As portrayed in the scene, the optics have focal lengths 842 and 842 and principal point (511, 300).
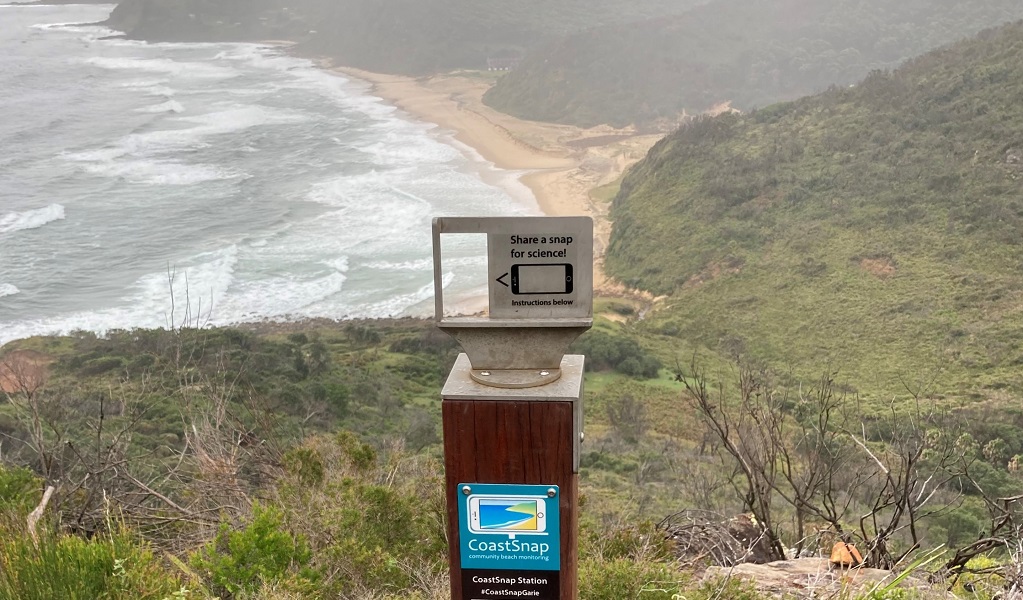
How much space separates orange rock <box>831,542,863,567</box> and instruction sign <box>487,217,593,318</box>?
2754 millimetres

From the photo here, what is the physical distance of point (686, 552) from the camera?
18.1 feet

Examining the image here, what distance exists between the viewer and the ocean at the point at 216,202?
1097 inches

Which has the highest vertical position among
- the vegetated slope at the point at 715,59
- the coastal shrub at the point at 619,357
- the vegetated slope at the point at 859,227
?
the vegetated slope at the point at 715,59

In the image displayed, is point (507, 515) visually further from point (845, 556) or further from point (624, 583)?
point (845, 556)

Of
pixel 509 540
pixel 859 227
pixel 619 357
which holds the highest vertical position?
pixel 509 540

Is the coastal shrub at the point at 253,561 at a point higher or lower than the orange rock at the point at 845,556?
higher

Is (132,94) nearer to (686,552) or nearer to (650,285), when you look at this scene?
(650,285)

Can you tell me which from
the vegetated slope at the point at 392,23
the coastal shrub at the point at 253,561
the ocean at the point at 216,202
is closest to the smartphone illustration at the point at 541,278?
the ocean at the point at 216,202

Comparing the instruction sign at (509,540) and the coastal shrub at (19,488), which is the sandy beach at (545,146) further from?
the instruction sign at (509,540)

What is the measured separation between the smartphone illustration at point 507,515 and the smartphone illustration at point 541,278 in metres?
0.62

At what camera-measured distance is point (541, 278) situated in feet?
7.99

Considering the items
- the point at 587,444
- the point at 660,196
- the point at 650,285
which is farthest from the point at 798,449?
the point at 660,196

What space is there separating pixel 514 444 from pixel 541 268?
1.72 ft

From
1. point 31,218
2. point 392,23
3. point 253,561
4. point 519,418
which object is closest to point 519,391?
point 519,418
